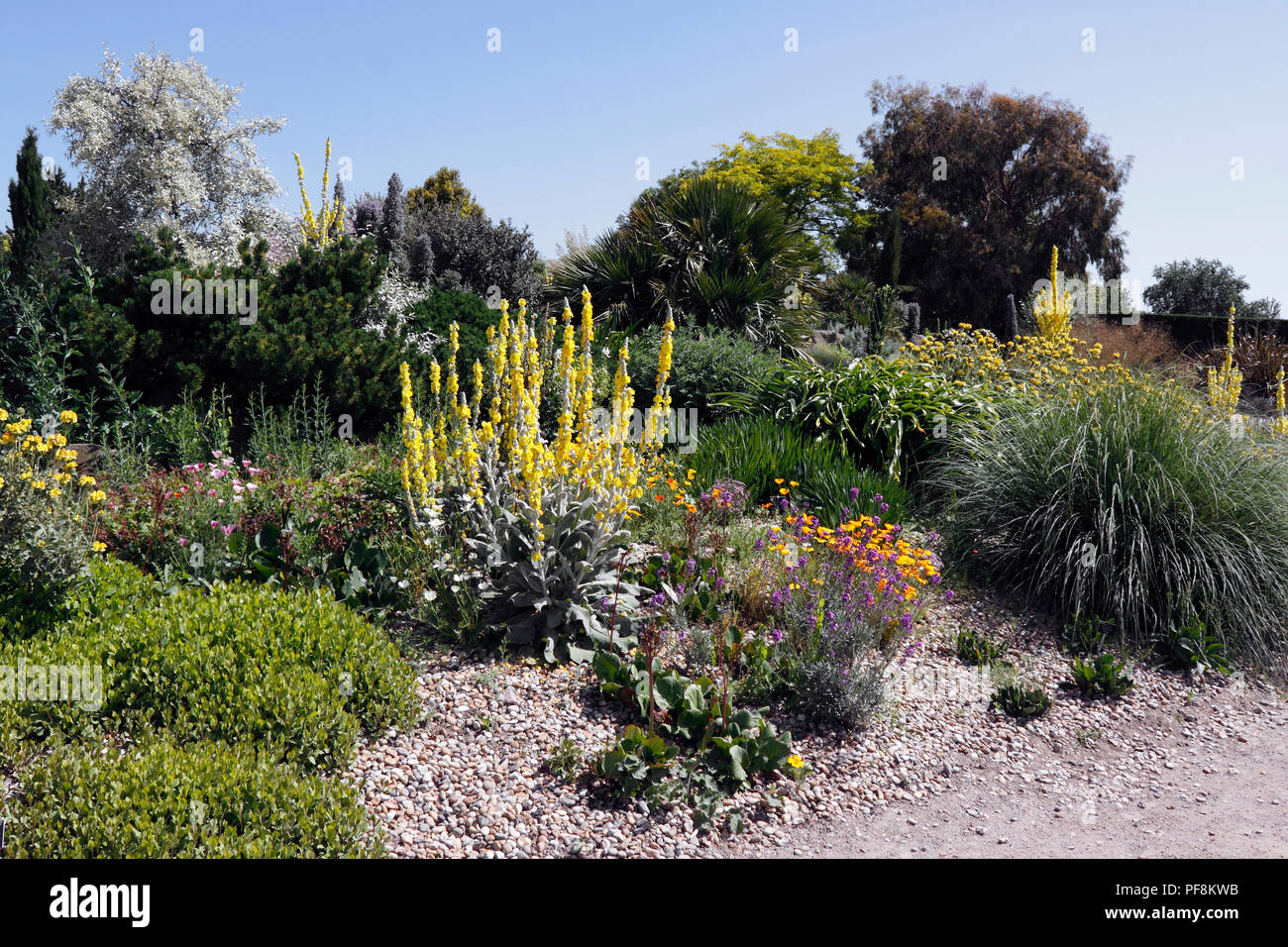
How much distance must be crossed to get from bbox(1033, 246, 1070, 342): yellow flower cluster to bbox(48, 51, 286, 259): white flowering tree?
13235mm

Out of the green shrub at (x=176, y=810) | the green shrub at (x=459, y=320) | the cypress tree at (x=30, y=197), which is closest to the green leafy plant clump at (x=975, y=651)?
the green shrub at (x=176, y=810)

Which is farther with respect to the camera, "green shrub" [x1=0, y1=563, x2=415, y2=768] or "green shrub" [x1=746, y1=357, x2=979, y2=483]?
"green shrub" [x1=746, y1=357, x2=979, y2=483]

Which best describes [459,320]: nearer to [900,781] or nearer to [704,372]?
[704,372]

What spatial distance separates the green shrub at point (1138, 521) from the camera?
5113 millimetres

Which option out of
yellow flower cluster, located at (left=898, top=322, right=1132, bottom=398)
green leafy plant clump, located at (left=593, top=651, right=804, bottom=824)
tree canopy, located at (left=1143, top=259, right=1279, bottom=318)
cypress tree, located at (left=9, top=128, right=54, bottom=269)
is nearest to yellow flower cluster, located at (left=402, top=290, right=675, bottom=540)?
green leafy plant clump, located at (left=593, top=651, right=804, bottom=824)

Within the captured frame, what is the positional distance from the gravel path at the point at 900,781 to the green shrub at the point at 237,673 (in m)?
0.24

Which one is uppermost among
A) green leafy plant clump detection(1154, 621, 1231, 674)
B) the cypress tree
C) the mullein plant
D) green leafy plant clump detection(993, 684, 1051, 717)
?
the cypress tree

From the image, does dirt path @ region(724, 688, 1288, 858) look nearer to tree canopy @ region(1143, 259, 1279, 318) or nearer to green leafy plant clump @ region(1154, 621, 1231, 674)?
green leafy plant clump @ region(1154, 621, 1231, 674)

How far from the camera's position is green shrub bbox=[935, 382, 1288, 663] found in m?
5.11

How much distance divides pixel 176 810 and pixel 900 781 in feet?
9.20

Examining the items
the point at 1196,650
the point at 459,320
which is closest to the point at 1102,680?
the point at 1196,650

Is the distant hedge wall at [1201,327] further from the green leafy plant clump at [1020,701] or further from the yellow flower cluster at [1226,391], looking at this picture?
the green leafy plant clump at [1020,701]

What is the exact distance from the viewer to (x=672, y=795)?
10.6 ft

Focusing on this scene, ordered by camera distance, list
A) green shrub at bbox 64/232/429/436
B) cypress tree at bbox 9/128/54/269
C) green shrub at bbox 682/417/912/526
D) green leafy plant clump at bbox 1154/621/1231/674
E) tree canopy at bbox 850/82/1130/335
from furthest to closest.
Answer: tree canopy at bbox 850/82/1130/335 → cypress tree at bbox 9/128/54/269 → green shrub at bbox 64/232/429/436 → green shrub at bbox 682/417/912/526 → green leafy plant clump at bbox 1154/621/1231/674
